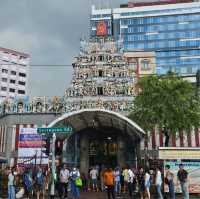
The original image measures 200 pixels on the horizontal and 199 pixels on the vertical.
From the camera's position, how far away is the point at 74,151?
111 ft

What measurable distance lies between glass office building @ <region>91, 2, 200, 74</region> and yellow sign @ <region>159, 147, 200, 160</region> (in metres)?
79.2

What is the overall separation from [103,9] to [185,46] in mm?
27260

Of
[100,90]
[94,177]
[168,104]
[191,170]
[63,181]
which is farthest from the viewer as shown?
[100,90]

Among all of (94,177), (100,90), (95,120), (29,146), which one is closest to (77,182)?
(94,177)

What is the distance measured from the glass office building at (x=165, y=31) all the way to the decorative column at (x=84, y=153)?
215 ft

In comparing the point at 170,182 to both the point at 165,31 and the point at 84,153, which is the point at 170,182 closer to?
the point at 84,153

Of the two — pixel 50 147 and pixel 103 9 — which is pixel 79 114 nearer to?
pixel 50 147

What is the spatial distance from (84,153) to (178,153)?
17.3 meters

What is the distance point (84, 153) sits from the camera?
35812 millimetres

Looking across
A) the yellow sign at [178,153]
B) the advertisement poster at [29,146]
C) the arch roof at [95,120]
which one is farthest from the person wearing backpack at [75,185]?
the advertisement poster at [29,146]

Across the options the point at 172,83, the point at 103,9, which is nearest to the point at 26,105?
the point at 172,83

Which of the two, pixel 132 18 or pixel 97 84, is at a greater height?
pixel 132 18

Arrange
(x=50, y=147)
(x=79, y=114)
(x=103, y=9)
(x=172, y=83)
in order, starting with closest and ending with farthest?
1. (x=50, y=147)
2. (x=79, y=114)
3. (x=172, y=83)
4. (x=103, y=9)

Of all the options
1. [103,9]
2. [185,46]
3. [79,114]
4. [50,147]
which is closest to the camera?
[50,147]
